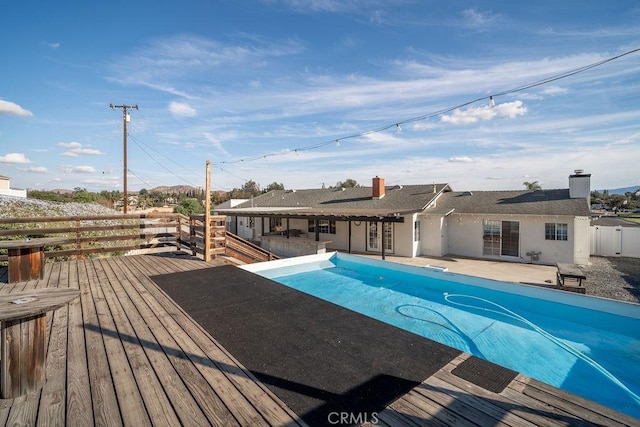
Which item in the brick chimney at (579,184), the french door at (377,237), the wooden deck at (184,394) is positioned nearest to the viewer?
the wooden deck at (184,394)

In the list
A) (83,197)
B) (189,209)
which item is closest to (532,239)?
(189,209)

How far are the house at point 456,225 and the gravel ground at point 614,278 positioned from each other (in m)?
0.98

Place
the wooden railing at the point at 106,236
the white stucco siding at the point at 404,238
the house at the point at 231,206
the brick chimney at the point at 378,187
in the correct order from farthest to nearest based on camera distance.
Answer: the house at the point at 231,206
the brick chimney at the point at 378,187
the white stucco siding at the point at 404,238
the wooden railing at the point at 106,236

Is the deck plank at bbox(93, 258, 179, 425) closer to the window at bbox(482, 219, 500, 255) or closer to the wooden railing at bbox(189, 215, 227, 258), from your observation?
the wooden railing at bbox(189, 215, 227, 258)

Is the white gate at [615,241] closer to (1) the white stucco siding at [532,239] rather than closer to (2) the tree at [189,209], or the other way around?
(1) the white stucco siding at [532,239]

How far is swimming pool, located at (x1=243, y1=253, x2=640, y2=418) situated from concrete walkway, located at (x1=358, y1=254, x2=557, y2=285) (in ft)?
6.15

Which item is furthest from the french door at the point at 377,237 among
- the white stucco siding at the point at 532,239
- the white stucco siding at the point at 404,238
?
the white stucco siding at the point at 532,239

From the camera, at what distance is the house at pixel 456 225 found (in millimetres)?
11734

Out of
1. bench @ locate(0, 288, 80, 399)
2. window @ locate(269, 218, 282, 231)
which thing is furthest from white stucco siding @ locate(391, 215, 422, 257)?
bench @ locate(0, 288, 80, 399)

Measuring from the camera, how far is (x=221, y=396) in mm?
2127

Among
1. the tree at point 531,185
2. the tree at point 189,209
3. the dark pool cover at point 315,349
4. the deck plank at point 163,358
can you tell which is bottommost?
A: the dark pool cover at point 315,349

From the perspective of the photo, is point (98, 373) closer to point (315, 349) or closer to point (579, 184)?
point (315, 349)

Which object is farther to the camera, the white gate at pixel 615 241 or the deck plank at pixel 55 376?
the white gate at pixel 615 241

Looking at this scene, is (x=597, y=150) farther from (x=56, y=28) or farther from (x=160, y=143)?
(x=160, y=143)
